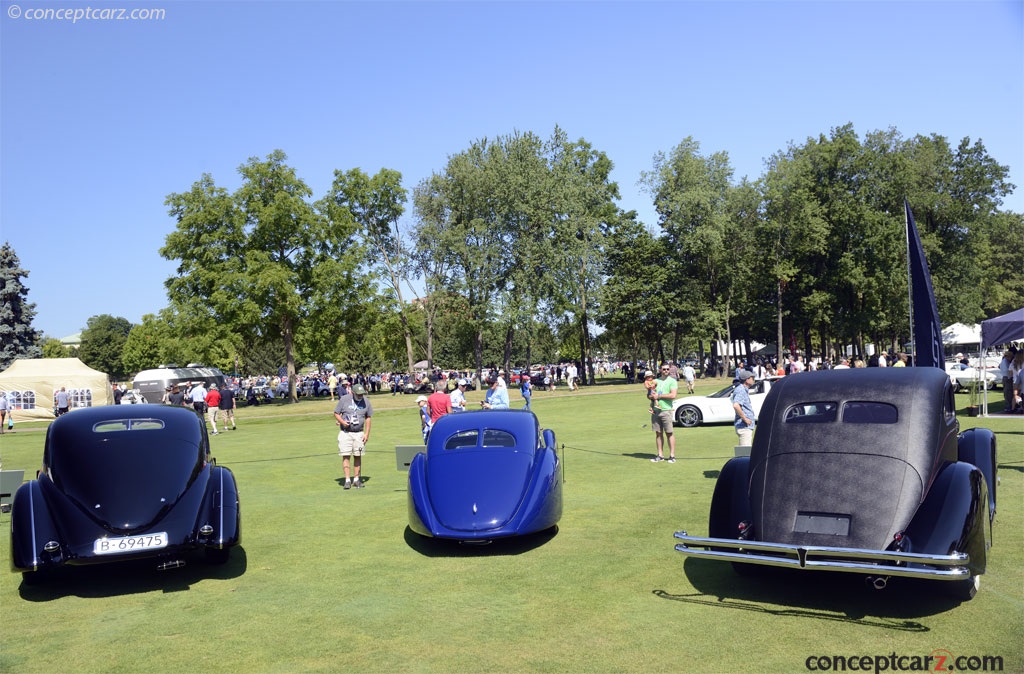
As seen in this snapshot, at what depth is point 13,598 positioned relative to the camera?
845cm

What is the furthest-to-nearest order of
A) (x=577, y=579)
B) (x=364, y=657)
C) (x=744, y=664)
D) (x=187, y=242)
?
(x=187, y=242) → (x=577, y=579) → (x=364, y=657) → (x=744, y=664)

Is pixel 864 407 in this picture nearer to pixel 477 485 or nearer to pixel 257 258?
pixel 477 485

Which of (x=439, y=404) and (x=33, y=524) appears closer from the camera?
(x=33, y=524)

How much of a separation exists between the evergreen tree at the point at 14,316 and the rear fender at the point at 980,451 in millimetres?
63966

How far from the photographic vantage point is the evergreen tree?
59719 mm

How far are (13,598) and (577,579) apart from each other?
575 cm

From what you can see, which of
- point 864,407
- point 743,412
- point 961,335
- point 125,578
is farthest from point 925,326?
point 961,335

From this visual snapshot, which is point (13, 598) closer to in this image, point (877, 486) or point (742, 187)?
point (877, 486)

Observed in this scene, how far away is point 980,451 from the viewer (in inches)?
374

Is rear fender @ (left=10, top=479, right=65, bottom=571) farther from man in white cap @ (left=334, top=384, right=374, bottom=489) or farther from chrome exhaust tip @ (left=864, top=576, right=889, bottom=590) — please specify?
chrome exhaust tip @ (left=864, top=576, right=889, bottom=590)

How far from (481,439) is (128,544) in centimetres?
443

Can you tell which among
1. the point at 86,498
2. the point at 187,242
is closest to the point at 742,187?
the point at 187,242

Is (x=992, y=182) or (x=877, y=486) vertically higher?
(x=992, y=182)

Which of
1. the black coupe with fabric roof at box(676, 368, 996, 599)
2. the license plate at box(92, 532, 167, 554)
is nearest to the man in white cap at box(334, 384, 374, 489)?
the license plate at box(92, 532, 167, 554)
